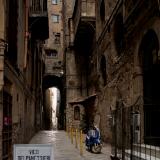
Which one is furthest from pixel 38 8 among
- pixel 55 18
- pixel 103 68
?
pixel 55 18

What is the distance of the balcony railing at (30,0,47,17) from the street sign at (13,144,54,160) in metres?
15.9

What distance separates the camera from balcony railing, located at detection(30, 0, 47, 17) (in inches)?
869

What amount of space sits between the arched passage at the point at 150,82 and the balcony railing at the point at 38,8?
25.9 ft

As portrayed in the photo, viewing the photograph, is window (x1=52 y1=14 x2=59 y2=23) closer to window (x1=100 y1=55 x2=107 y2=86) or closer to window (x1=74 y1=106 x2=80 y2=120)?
window (x1=74 y1=106 x2=80 y2=120)

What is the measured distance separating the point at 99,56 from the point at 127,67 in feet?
30.6

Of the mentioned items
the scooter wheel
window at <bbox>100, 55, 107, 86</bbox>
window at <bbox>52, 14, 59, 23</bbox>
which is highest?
window at <bbox>52, 14, 59, 23</bbox>

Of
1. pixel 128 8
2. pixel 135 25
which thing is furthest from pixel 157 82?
pixel 128 8

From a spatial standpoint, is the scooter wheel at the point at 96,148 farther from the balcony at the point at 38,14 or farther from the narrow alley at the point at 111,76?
the balcony at the point at 38,14

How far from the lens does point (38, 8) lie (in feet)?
74.2

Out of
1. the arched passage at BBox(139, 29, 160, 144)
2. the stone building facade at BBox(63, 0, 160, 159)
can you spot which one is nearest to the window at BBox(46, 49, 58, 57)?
the stone building facade at BBox(63, 0, 160, 159)

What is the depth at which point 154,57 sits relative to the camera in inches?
578

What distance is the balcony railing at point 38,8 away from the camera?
22.1 m

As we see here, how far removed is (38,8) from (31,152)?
16.9 metres

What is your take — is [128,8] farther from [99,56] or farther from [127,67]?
[99,56]
